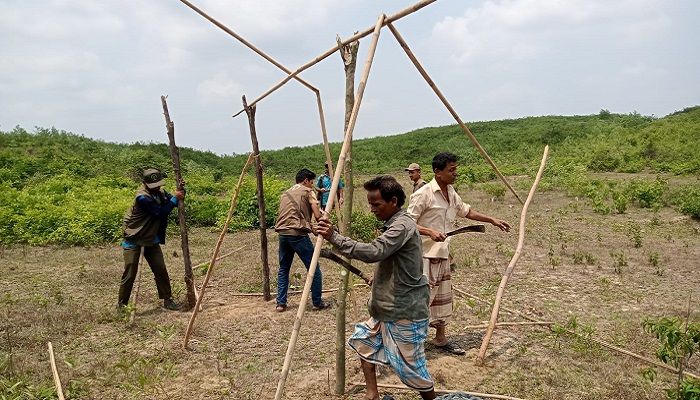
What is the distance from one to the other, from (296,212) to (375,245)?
2776 mm

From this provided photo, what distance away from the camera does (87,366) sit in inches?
177

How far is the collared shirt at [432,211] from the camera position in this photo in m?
4.39

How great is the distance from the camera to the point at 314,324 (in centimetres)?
546

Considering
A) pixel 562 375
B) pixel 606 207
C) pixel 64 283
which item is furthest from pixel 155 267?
pixel 606 207

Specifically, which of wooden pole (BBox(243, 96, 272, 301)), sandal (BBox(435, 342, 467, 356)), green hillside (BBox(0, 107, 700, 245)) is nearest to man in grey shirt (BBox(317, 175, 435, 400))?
sandal (BBox(435, 342, 467, 356))

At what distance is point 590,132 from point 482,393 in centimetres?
2631

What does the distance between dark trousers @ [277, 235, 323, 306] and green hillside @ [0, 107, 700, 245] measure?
5969 millimetres

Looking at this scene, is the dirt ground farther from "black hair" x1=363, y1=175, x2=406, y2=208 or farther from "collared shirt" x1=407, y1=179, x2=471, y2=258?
"black hair" x1=363, y1=175, x2=406, y2=208

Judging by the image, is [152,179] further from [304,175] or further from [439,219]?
[439,219]

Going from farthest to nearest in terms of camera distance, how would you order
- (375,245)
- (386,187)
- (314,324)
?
(314,324) → (386,187) → (375,245)

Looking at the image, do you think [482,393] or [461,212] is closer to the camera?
[482,393]

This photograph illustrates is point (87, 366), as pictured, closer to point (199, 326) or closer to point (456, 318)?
point (199, 326)

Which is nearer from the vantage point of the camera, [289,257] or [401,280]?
[401,280]

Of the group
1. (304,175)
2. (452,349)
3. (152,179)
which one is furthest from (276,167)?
(452,349)
